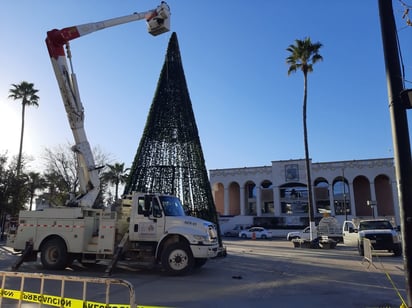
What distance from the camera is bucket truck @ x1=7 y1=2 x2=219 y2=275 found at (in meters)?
11.3

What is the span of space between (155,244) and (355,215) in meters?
45.7

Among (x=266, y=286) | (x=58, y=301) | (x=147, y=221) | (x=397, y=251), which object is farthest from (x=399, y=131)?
(x=397, y=251)

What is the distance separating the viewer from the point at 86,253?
12.1 metres

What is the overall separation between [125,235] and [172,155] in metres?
5.15

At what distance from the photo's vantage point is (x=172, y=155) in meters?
16.2

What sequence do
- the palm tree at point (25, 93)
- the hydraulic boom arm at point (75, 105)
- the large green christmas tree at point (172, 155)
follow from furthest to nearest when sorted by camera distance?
the palm tree at point (25, 93), the large green christmas tree at point (172, 155), the hydraulic boom arm at point (75, 105)

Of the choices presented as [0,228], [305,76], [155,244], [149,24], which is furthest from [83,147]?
[0,228]

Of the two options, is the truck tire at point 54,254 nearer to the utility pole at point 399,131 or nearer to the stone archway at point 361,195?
the utility pole at point 399,131

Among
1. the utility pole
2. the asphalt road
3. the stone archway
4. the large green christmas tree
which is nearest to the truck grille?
the asphalt road

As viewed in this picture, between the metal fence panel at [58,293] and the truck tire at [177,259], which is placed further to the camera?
the truck tire at [177,259]

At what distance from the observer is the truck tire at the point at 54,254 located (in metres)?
12.0

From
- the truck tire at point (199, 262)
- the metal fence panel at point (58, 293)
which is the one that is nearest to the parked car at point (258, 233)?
the truck tire at point (199, 262)

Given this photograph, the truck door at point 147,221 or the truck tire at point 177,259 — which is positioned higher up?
the truck door at point 147,221

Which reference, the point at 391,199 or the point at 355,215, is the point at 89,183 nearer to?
the point at 355,215
